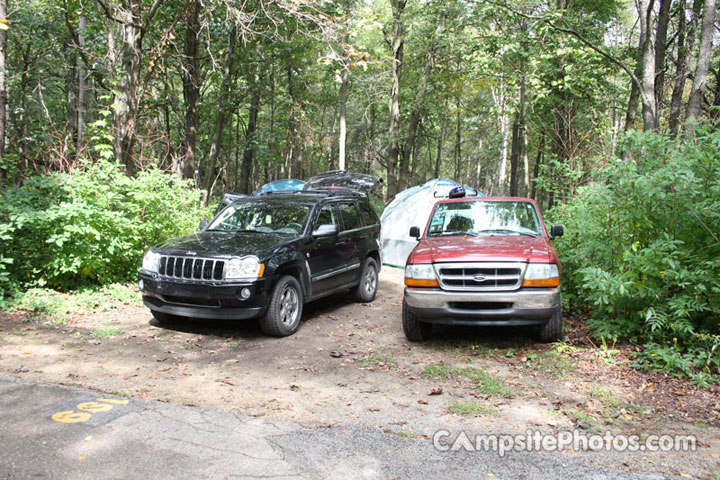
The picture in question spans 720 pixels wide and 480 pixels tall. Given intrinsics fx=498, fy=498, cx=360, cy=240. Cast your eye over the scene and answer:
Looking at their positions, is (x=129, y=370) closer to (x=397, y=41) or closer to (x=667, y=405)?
(x=667, y=405)

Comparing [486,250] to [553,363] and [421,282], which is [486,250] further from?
[553,363]

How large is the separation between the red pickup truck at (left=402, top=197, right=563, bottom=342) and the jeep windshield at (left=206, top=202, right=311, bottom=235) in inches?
78.0

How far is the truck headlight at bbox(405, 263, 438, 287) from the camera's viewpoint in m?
5.89

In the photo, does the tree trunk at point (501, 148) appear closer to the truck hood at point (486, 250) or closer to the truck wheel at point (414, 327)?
the truck hood at point (486, 250)

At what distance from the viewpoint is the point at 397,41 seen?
19.9 m

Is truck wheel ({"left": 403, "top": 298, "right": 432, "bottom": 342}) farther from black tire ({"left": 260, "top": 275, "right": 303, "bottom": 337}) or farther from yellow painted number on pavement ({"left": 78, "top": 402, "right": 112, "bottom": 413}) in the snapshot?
yellow painted number on pavement ({"left": 78, "top": 402, "right": 112, "bottom": 413})

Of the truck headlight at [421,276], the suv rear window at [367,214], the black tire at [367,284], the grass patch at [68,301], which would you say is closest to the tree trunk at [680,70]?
the suv rear window at [367,214]

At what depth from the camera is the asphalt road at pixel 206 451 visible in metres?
3.07

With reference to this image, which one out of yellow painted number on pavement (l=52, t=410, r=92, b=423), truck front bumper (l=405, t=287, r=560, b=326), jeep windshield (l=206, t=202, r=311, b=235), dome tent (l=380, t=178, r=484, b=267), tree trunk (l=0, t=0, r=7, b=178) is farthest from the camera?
dome tent (l=380, t=178, r=484, b=267)

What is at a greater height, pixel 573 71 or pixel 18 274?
pixel 573 71

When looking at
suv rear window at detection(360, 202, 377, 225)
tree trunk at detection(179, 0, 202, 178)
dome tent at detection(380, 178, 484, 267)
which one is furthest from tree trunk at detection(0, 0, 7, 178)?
dome tent at detection(380, 178, 484, 267)

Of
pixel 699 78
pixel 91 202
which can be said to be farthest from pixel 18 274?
pixel 699 78

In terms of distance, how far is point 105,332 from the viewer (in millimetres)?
6297

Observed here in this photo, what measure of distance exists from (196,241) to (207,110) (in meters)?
19.6
